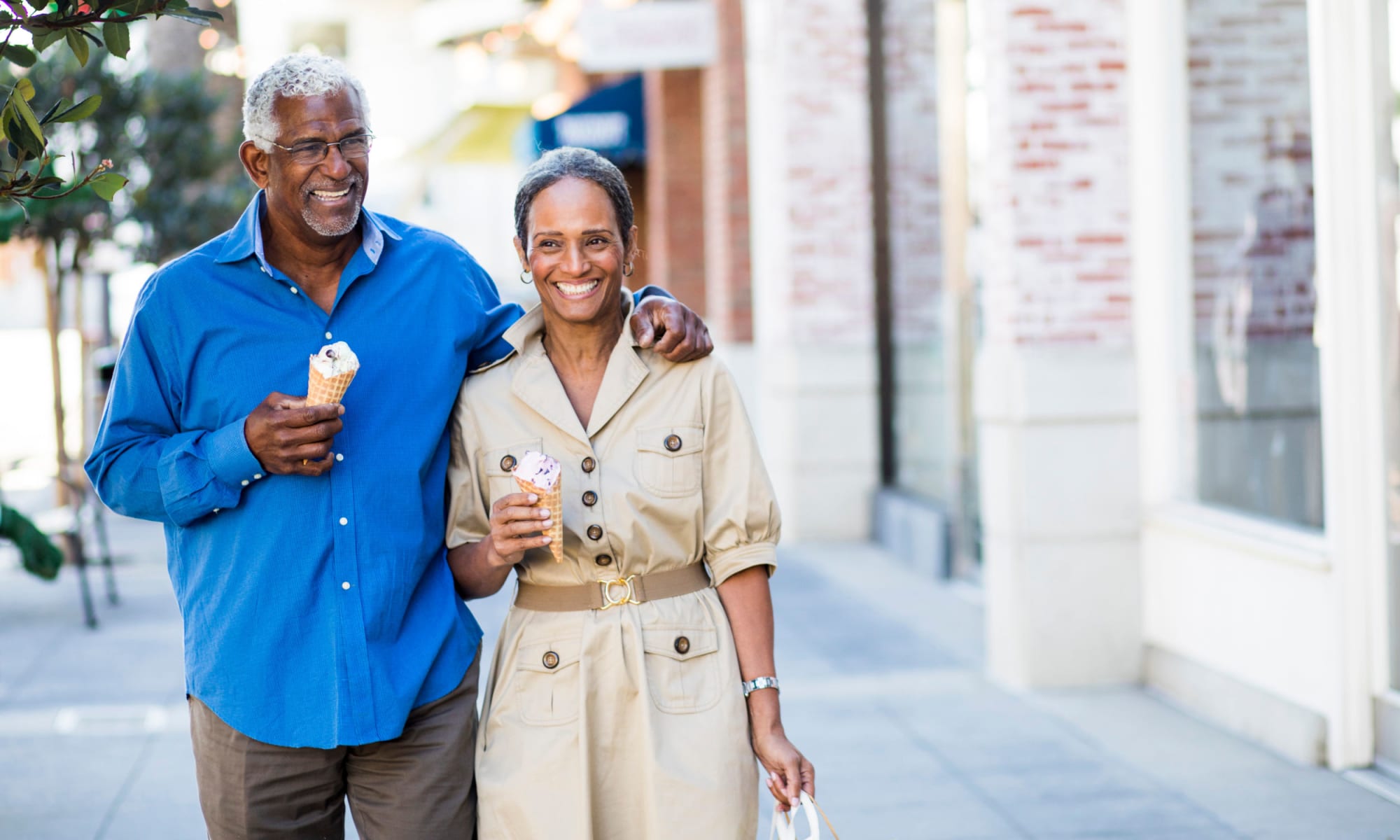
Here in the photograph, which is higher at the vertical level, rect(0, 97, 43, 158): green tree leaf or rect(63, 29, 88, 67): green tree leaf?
rect(63, 29, 88, 67): green tree leaf

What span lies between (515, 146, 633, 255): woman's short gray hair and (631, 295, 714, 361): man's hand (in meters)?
0.13

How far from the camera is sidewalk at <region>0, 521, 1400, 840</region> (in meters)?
4.99

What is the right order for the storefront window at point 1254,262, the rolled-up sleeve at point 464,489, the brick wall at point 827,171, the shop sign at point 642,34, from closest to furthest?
the rolled-up sleeve at point 464,489
the storefront window at point 1254,262
the brick wall at point 827,171
the shop sign at point 642,34

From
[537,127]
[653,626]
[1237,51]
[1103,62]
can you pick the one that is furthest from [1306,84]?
[537,127]

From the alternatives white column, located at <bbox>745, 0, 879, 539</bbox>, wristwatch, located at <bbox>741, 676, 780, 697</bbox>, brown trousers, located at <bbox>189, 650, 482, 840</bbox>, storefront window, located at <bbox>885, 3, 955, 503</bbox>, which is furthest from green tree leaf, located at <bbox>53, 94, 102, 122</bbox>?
white column, located at <bbox>745, 0, 879, 539</bbox>

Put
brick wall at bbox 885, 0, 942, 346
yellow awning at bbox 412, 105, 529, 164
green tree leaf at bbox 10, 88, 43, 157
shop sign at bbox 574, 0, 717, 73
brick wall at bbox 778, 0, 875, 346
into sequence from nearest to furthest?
1. green tree leaf at bbox 10, 88, 43, 157
2. brick wall at bbox 885, 0, 942, 346
3. brick wall at bbox 778, 0, 875, 346
4. shop sign at bbox 574, 0, 717, 73
5. yellow awning at bbox 412, 105, 529, 164

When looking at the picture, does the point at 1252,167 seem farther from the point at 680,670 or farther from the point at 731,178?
the point at 731,178

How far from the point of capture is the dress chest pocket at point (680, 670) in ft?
8.98

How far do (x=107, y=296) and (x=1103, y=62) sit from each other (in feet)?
38.9

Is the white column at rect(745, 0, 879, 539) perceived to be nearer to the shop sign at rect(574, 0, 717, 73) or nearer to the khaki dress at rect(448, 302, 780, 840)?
the shop sign at rect(574, 0, 717, 73)

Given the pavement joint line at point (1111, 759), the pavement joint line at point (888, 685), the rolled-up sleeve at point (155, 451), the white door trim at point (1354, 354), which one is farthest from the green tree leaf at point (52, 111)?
the pavement joint line at point (888, 685)

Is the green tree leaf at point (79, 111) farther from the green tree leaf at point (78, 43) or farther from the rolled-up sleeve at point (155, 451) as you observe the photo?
the rolled-up sleeve at point (155, 451)

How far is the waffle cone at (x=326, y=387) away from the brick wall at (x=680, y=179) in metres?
11.5

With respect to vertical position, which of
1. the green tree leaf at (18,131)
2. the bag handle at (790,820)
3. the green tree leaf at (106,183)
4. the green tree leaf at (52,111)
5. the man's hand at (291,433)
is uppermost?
the green tree leaf at (52,111)
